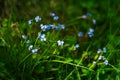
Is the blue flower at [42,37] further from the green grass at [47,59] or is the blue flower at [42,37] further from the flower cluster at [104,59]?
the flower cluster at [104,59]

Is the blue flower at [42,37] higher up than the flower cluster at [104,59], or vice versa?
the blue flower at [42,37]

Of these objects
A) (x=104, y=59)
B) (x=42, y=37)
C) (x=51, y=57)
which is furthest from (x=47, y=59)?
(x=104, y=59)

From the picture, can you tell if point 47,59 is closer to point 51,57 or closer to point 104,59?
point 51,57

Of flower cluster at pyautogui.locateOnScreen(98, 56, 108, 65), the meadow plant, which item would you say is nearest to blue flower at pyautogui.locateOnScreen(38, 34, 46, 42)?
the meadow plant

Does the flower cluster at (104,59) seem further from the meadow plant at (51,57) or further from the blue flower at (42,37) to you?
the blue flower at (42,37)

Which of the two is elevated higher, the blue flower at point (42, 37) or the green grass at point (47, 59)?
the blue flower at point (42, 37)

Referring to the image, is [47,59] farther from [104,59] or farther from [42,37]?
[104,59]

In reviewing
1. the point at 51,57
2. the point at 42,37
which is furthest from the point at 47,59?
the point at 42,37

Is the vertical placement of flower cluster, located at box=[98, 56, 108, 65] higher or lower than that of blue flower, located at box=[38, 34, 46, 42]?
lower

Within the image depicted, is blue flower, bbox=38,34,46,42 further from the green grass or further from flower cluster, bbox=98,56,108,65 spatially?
flower cluster, bbox=98,56,108,65

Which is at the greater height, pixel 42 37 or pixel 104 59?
pixel 42 37

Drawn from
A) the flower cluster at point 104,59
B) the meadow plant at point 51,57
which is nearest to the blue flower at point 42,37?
→ the meadow plant at point 51,57

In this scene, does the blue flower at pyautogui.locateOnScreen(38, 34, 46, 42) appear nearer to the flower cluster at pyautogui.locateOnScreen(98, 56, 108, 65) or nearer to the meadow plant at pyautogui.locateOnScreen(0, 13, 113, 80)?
the meadow plant at pyautogui.locateOnScreen(0, 13, 113, 80)

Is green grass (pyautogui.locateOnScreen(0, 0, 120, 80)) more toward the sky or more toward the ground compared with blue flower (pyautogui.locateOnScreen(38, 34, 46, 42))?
more toward the ground
